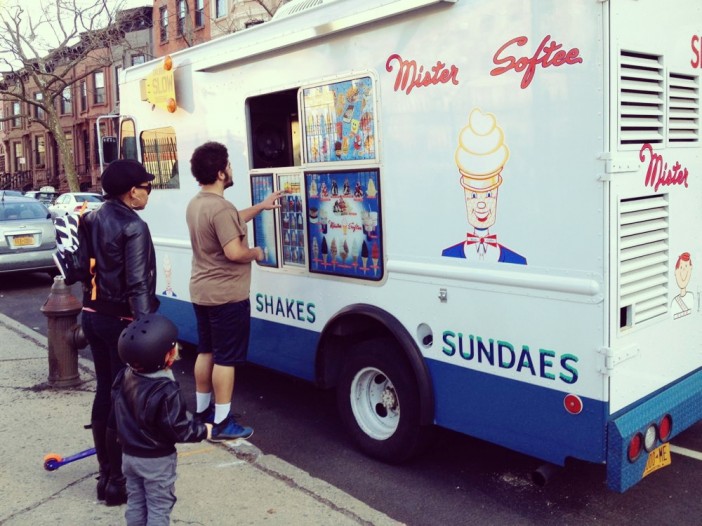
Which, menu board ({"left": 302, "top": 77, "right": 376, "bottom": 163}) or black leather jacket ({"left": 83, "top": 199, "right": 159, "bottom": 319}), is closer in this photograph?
black leather jacket ({"left": 83, "top": 199, "right": 159, "bottom": 319})

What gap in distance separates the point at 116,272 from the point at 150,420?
1.10 m

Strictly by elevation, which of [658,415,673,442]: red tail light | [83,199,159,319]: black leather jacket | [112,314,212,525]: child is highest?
[83,199,159,319]: black leather jacket

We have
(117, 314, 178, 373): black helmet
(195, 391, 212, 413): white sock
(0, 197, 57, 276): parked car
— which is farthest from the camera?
(0, 197, 57, 276): parked car

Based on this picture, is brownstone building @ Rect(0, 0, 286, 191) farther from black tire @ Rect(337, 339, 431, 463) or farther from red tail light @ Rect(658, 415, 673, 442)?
red tail light @ Rect(658, 415, 673, 442)

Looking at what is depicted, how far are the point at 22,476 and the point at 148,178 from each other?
2.05 m

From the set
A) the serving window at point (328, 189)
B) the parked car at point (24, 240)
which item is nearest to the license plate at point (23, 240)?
the parked car at point (24, 240)

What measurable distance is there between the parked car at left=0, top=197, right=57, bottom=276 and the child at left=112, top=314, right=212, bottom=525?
9.88 m

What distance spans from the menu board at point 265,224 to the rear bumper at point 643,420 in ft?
9.03

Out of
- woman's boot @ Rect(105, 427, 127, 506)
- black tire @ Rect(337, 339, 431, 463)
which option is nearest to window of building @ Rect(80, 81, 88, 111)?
black tire @ Rect(337, 339, 431, 463)

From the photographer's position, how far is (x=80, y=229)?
393cm

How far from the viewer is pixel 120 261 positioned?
3.87m

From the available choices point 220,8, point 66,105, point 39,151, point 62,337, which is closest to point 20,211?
point 62,337

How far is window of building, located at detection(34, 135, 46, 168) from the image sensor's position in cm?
4883

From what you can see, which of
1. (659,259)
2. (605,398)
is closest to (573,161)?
(659,259)
